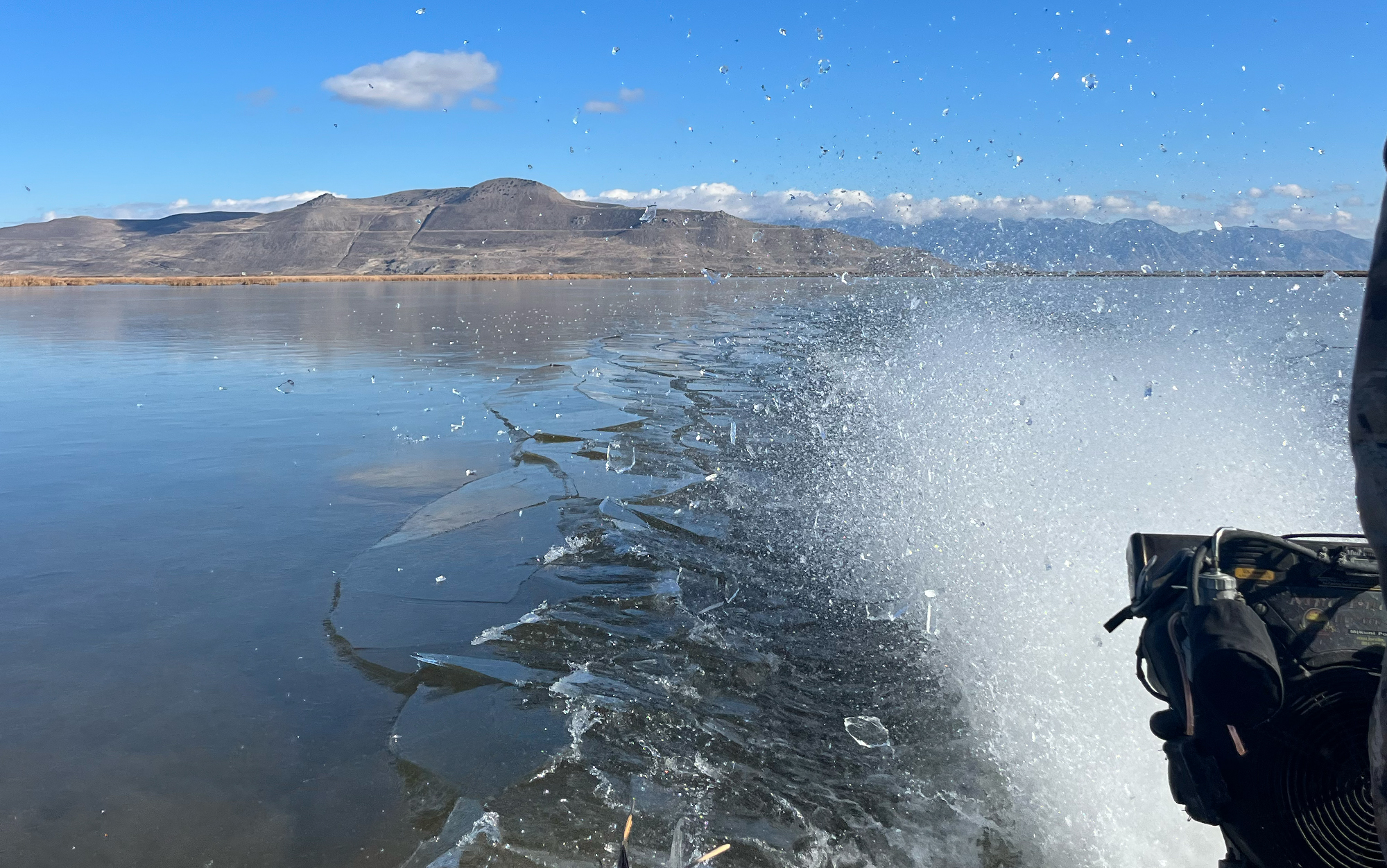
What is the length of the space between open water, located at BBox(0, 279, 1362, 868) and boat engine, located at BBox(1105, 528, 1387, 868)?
115 centimetres

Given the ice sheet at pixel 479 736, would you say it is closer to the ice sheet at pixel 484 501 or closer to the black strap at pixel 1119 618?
the black strap at pixel 1119 618

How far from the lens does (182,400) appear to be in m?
13.8

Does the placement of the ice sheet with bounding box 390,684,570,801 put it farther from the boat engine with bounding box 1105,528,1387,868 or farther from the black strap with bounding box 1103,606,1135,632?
the boat engine with bounding box 1105,528,1387,868

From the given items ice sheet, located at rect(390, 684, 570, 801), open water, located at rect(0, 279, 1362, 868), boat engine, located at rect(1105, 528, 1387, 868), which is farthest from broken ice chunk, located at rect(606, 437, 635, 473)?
boat engine, located at rect(1105, 528, 1387, 868)

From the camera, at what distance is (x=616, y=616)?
5672 millimetres

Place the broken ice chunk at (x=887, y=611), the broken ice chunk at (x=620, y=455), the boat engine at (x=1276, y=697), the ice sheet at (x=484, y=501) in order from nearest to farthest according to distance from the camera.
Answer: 1. the boat engine at (x=1276, y=697)
2. the broken ice chunk at (x=887, y=611)
3. the ice sheet at (x=484, y=501)
4. the broken ice chunk at (x=620, y=455)

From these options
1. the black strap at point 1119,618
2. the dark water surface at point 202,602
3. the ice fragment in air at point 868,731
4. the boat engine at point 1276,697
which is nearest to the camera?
the boat engine at point 1276,697

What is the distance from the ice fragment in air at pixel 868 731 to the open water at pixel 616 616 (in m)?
0.02

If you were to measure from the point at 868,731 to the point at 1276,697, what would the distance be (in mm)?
2229

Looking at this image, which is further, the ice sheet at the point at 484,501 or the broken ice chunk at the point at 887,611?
the ice sheet at the point at 484,501

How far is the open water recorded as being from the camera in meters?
3.62

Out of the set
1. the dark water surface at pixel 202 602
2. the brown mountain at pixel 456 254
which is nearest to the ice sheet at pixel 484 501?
the dark water surface at pixel 202 602

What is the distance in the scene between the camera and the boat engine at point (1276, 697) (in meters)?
2.34

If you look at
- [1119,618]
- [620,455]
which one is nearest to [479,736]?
[1119,618]
